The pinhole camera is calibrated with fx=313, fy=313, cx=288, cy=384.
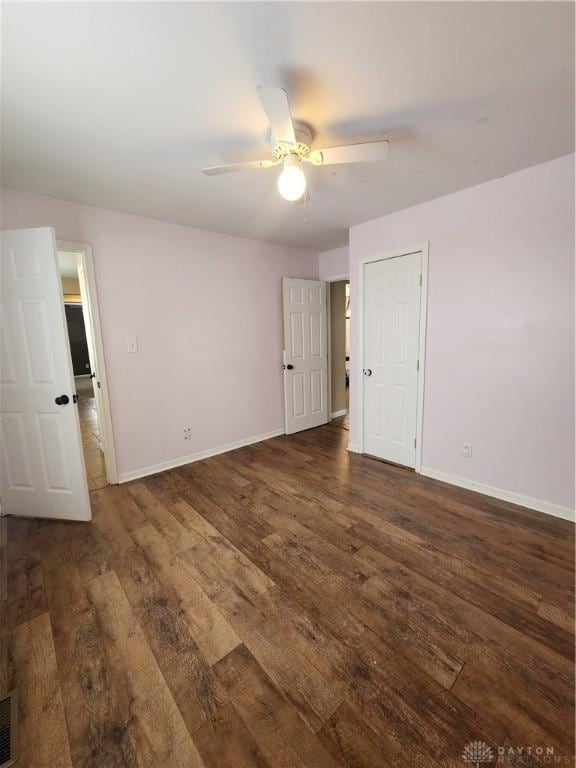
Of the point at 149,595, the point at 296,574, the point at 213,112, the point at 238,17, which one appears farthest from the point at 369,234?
the point at 149,595

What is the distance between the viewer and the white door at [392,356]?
297cm

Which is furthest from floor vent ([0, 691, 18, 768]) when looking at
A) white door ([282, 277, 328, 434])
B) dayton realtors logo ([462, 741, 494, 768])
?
white door ([282, 277, 328, 434])

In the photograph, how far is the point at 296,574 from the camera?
183 centimetres

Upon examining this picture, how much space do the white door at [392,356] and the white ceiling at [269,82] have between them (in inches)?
33.4

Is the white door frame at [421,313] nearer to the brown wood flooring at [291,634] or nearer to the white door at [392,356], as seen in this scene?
the white door at [392,356]

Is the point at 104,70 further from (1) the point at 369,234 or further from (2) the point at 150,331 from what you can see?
(1) the point at 369,234

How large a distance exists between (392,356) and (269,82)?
7.75ft

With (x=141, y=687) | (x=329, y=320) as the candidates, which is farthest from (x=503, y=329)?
(x=141, y=687)

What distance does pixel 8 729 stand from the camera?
1.15m

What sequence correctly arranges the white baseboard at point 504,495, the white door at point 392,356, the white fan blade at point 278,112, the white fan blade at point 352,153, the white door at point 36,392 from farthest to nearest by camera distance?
the white door at point 392,356 → the white baseboard at point 504,495 → the white door at point 36,392 → the white fan blade at point 352,153 → the white fan blade at point 278,112

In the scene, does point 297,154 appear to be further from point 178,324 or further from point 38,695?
point 38,695

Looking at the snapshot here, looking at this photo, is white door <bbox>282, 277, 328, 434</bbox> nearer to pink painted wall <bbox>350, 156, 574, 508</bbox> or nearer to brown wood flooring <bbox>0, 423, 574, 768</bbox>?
pink painted wall <bbox>350, 156, 574, 508</bbox>

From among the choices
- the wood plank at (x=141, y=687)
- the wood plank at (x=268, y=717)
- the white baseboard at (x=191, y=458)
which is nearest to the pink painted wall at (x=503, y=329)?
the white baseboard at (x=191, y=458)

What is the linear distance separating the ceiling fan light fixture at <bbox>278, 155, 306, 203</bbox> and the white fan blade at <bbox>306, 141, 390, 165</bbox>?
134 mm
